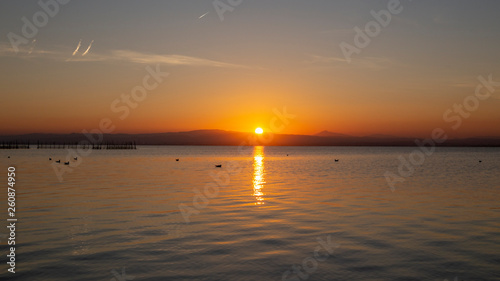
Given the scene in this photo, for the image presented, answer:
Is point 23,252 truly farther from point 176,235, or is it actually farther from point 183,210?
point 183,210

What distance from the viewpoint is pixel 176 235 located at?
57.9ft

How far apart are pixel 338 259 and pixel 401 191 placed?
22925 mm

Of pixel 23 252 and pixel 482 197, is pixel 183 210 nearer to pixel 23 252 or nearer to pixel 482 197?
pixel 23 252

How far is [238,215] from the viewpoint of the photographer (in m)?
22.9

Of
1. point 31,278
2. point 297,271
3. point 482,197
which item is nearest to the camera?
point 31,278

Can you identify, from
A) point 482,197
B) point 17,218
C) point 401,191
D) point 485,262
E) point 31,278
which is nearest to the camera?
point 31,278

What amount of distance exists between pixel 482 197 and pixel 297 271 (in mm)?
24866

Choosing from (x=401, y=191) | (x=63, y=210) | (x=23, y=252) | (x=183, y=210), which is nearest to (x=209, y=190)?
(x=183, y=210)

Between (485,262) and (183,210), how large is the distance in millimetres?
16621

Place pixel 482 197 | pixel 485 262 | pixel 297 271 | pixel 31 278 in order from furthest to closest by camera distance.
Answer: pixel 482 197
pixel 485 262
pixel 297 271
pixel 31 278

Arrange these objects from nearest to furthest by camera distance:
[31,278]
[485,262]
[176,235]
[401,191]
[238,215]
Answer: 1. [31,278]
2. [485,262]
3. [176,235]
4. [238,215]
5. [401,191]

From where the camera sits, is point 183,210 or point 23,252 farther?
point 183,210

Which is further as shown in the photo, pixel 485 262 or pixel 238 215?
pixel 238 215

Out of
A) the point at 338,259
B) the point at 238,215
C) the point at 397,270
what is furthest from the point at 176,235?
the point at 397,270
